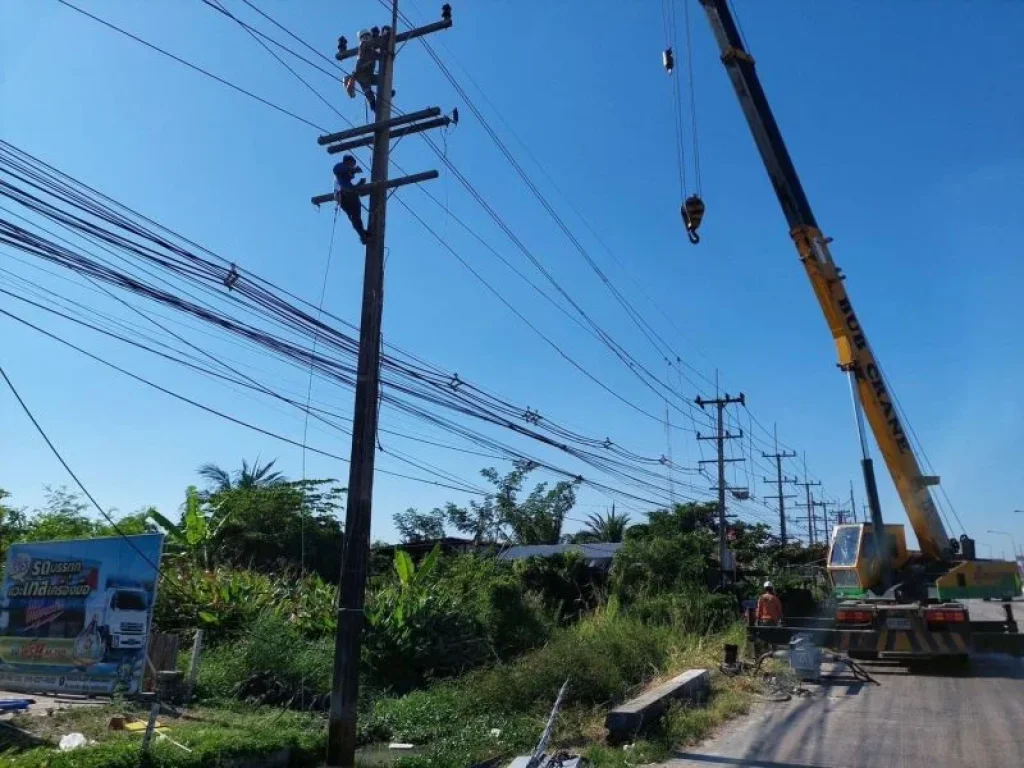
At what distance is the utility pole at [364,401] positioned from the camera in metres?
9.61

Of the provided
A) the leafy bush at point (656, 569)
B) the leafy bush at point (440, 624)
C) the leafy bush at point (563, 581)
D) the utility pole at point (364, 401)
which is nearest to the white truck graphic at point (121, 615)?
the utility pole at point (364, 401)

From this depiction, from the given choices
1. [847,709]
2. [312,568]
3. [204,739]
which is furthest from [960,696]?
[312,568]

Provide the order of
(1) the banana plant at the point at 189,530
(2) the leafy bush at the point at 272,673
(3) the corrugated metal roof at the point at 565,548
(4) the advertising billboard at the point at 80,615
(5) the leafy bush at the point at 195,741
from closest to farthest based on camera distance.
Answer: (5) the leafy bush at the point at 195,741
(4) the advertising billboard at the point at 80,615
(2) the leafy bush at the point at 272,673
(1) the banana plant at the point at 189,530
(3) the corrugated metal roof at the point at 565,548

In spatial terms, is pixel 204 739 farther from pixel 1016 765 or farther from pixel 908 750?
pixel 1016 765

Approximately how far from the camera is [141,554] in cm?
1184

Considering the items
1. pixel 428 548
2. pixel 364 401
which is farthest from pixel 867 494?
pixel 428 548

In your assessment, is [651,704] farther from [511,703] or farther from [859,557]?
[859,557]

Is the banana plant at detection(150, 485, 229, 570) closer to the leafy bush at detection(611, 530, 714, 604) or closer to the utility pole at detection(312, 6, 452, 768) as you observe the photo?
the utility pole at detection(312, 6, 452, 768)

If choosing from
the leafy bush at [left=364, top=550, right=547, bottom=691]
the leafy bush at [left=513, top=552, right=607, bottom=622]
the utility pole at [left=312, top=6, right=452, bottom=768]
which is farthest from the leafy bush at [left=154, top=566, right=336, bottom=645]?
the leafy bush at [left=513, top=552, right=607, bottom=622]

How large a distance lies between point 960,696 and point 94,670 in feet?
40.2

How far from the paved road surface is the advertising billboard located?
7.50m

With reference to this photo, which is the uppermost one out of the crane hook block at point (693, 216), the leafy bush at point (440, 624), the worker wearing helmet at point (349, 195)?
the crane hook block at point (693, 216)

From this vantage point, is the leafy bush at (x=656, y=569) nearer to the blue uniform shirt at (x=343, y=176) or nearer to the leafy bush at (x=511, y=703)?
the leafy bush at (x=511, y=703)

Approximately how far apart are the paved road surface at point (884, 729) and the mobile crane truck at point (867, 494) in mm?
2493
